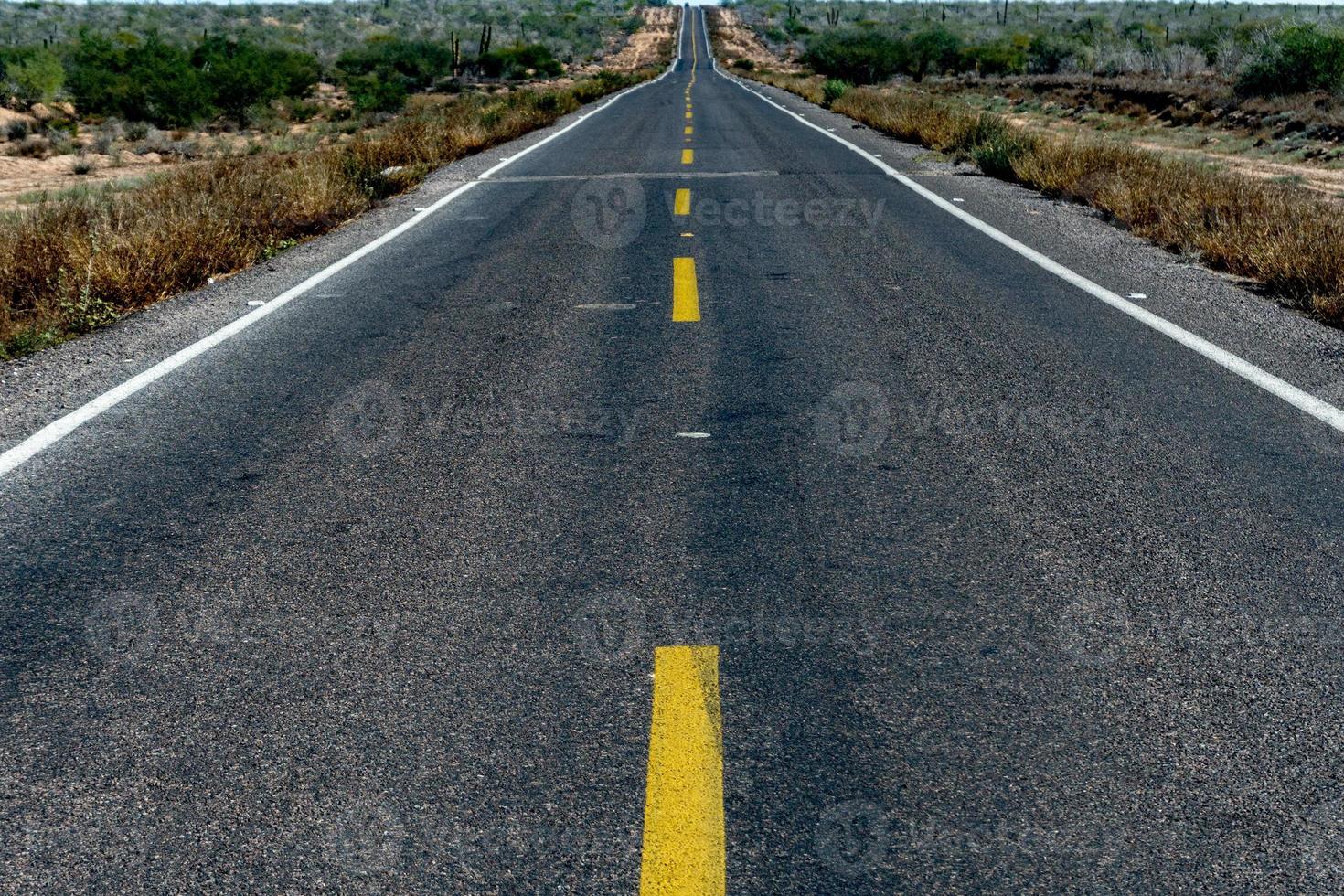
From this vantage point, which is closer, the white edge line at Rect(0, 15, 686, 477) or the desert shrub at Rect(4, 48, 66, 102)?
the white edge line at Rect(0, 15, 686, 477)

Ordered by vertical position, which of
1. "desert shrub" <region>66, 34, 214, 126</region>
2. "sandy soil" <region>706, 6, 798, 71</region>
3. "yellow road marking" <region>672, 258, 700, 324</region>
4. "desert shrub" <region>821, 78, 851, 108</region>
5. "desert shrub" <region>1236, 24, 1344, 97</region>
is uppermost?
"sandy soil" <region>706, 6, 798, 71</region>

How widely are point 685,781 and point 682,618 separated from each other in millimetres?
879

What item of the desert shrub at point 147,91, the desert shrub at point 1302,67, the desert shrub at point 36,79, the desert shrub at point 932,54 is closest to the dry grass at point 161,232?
the desert shrub at point 147,91

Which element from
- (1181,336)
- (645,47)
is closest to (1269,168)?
(1181,336)

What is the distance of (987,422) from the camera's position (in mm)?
5754

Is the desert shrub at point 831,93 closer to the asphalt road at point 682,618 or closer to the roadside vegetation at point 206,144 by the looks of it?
the roadside vegetation at point 206,144

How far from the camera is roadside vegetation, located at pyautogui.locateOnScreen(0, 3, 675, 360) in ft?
28.3

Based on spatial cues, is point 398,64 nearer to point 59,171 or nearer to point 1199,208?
point 59,171

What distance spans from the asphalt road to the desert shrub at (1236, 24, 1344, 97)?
28.3 meters

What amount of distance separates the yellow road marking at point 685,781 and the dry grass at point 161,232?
5726 mm

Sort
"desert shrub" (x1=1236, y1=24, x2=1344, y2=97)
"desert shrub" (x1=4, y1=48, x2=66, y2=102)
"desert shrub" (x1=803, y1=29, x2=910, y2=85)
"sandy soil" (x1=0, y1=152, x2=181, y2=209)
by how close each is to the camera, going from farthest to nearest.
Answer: "desert shrub" (x1=803, y1=29, x2=910, y2=85) < "desert shrub" (x1=4, y1=48, x2=66, y2=102) < "desert shrub" (x1=1236, y1=24, x2=1344, y2=97) < "sandy soil" (x1=0, y1=152, x2=181, y2=209)

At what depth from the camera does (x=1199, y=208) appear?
11.1m

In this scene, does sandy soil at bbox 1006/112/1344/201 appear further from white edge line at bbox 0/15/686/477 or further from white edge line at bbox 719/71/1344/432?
white edge line at bbox 0/15/686/477

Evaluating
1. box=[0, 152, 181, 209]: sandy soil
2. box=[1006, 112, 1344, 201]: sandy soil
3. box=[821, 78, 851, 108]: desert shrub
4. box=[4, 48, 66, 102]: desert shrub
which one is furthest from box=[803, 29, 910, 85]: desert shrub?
box=[0, 152, 181, 209]: sandy soil
